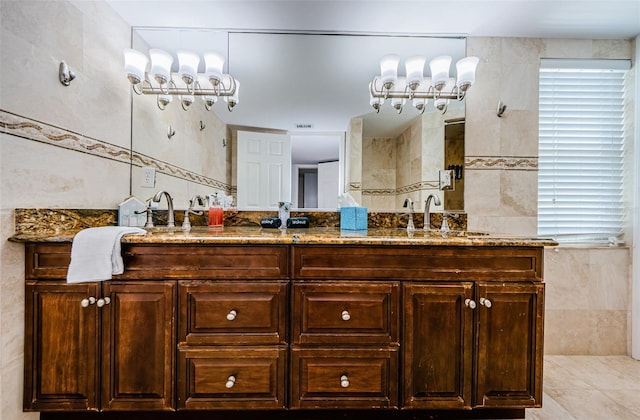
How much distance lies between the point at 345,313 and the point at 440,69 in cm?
157

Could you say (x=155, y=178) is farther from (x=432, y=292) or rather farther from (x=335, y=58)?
(x=432, y=292)

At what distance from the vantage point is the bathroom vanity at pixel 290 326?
114 cm


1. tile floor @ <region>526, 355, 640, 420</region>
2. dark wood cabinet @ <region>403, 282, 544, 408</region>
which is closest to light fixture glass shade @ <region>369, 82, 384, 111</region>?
dark wood cabinet @ <region>403, 282, 544, 408</region>

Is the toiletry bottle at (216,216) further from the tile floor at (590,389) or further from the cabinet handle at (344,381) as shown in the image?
the tile floor at (590,389)

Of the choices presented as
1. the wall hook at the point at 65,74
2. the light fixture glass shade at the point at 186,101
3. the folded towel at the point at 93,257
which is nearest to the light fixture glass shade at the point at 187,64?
the light fixture glass shade at the point at 186,101

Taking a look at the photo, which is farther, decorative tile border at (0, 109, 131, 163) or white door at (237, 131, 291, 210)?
white door at (237, 131, 291, 210)

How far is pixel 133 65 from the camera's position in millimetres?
1590

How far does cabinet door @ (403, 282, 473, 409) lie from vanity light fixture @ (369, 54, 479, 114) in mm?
1198

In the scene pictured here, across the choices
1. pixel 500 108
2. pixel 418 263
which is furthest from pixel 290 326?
pixel 500 108

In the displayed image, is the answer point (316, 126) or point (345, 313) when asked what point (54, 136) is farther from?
point (345, 313)

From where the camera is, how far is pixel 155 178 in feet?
5.95

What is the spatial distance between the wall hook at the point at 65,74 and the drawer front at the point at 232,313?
1115 mm

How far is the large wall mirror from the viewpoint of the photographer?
1.82 meters

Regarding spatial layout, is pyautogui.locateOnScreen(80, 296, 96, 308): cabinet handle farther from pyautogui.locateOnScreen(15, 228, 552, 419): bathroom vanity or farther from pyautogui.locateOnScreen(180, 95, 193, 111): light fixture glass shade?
pyautogui.locateOnScreen(180, 95, 193, 111): light fixture glass shade
